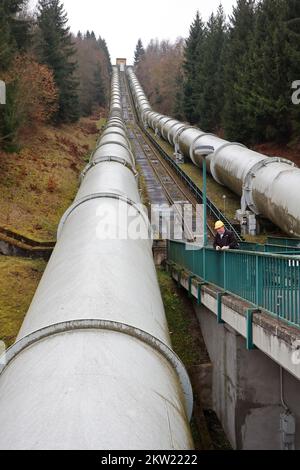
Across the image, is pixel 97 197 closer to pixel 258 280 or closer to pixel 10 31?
pixel 258 280

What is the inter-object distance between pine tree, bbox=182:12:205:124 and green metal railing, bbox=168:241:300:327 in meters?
39.6

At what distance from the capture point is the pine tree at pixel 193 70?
49.3 m

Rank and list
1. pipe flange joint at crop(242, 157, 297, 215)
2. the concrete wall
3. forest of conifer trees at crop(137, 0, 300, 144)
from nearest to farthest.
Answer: the concrete wall, pipe flange joint at crop(242, 157, 297, 215), forest of conifer trees at crop(137, 0, 300, 144)

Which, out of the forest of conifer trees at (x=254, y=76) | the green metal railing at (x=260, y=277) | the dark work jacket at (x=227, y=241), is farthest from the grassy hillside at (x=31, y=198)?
the forest of conifer trees at (x=254, y=76)

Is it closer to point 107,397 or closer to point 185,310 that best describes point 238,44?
point 185,310

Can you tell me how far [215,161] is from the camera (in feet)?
73.8

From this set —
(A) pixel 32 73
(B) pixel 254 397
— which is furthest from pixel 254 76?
(B) pixel 254 397

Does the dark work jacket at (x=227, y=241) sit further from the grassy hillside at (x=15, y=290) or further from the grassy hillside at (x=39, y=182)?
the grassy hillside at (x=39, y=182)

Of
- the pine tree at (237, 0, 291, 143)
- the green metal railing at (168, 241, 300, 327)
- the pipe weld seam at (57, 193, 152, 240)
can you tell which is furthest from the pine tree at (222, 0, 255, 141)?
the green metal railing at (168, 241, 300, 327)

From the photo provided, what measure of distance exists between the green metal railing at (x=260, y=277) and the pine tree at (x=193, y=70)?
39.6 metres

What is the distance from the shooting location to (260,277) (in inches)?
258

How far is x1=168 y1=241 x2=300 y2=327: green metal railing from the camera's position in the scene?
5.57m

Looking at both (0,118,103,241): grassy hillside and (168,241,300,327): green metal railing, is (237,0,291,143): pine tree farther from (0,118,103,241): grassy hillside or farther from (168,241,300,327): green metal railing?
(168,241,300,327): green metal railing

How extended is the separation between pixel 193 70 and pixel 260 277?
50123mm
